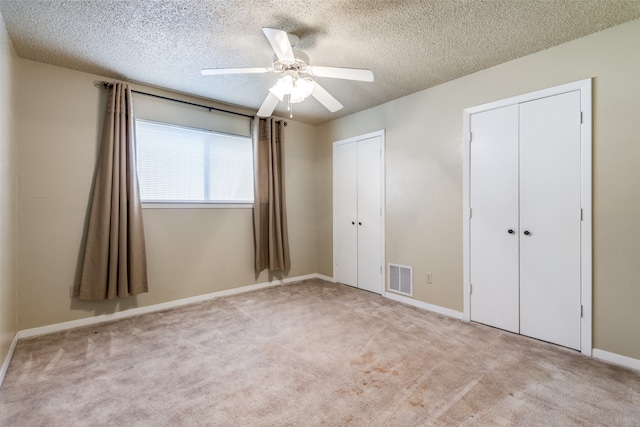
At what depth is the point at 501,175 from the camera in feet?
9.12

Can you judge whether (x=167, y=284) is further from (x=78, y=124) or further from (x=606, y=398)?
(x=606, y=398)

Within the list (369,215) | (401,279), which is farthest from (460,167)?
(401,279)

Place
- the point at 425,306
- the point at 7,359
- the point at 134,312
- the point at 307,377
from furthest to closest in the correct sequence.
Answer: the point at 425,306 → the point at 134,312 → the point at 7,359 → the point at 307,377

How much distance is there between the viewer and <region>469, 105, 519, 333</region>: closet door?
271cm

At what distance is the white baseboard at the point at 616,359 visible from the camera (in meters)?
2.09

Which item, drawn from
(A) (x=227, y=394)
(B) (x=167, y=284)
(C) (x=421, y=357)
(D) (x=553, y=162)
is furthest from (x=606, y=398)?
(B) (x=167, y=284)

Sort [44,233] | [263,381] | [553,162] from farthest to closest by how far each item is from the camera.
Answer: [44,233] < [553,162] < [263,381]

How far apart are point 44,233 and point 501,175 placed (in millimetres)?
4284

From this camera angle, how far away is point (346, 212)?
4.40 meters

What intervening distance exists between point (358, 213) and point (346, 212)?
9.6 inches

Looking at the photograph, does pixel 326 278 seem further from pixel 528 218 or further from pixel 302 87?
pixel 302 87

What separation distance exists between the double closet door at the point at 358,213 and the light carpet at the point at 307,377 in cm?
111

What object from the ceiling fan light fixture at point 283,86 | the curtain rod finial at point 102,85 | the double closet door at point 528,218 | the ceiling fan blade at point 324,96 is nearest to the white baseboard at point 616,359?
the double closet door at point 528,218

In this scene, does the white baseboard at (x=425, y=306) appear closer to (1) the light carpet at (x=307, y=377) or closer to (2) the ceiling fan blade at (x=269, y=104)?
(1) the light carpet at (x=307, y=377)
